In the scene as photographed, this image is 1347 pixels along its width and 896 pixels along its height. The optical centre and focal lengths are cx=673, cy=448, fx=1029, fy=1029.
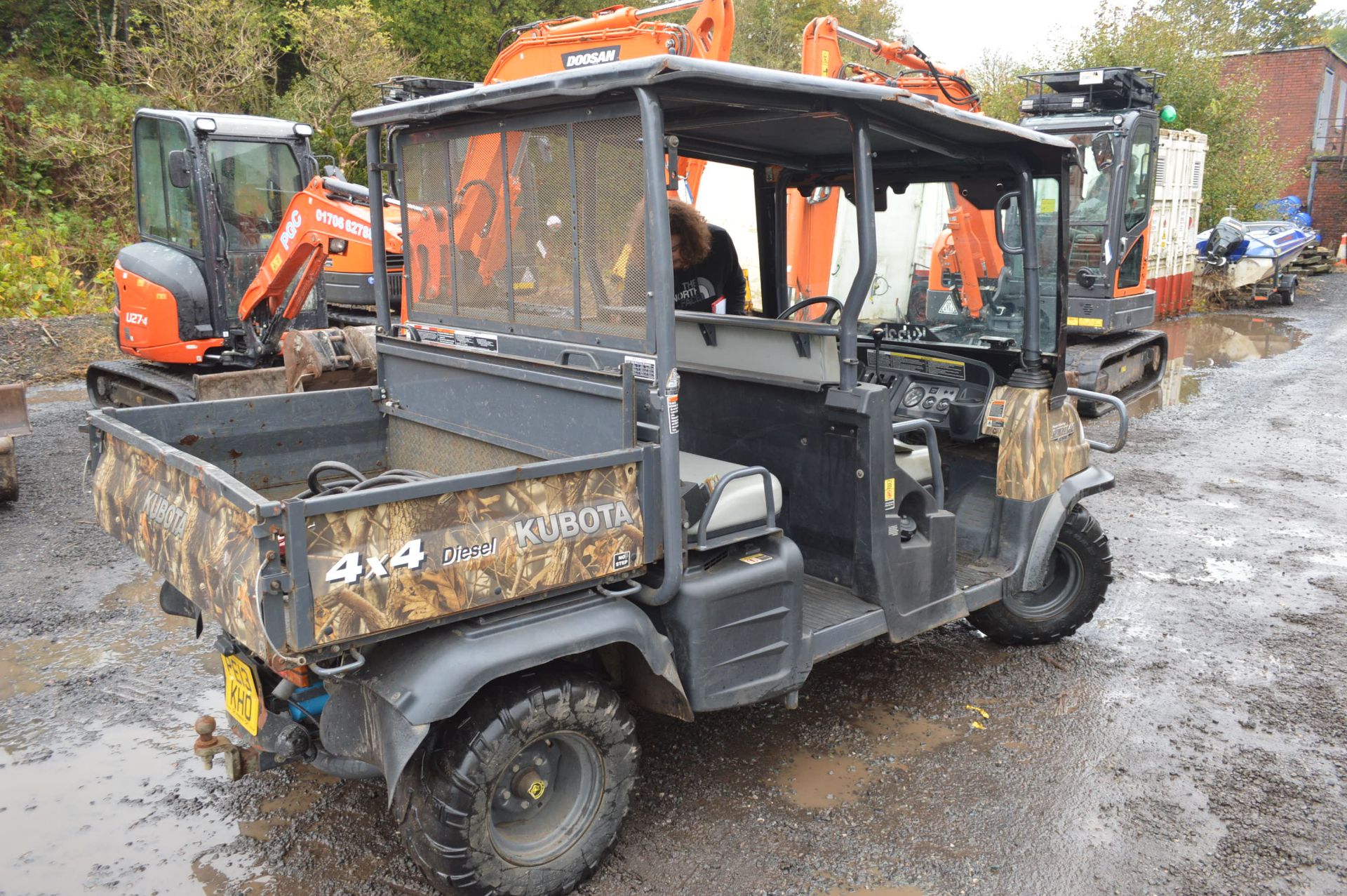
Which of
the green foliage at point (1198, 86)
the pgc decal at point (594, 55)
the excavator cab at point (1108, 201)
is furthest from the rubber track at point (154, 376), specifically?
the green foliage at point (1198, 86)

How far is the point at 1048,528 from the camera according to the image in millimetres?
4582

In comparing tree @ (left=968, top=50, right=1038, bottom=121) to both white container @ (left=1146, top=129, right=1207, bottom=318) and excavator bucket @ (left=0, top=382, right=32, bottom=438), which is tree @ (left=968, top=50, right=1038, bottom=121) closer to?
white container @ (left=1146, top=129, right=1207, bottom=318)

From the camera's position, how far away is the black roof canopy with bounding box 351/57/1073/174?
3021 mm

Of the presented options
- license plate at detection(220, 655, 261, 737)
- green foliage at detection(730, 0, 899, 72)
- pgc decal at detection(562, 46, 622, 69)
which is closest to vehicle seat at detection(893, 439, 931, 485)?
license plate at detection(220, 655, 261, 737)

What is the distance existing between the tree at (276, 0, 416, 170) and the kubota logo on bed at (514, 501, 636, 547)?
17.9 metres

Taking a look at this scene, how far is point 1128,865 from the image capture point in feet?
11.2

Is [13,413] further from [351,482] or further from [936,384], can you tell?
[936,384]

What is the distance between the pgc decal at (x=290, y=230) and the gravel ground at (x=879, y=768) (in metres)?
2.92

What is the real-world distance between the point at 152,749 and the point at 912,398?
3.68 metres

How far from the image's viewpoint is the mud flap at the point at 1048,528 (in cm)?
456

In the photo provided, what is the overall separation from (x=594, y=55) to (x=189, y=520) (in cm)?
451

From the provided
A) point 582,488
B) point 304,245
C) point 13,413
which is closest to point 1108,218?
point 304,245

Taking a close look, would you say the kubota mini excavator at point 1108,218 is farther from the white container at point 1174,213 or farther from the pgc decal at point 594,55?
the pgc decal at point 594,55

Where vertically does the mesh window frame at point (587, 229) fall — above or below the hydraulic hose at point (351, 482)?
above
